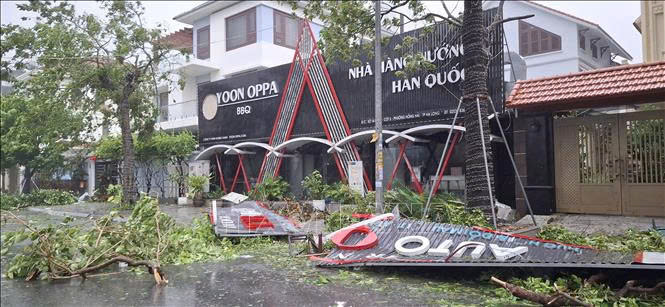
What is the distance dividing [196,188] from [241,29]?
8984mm

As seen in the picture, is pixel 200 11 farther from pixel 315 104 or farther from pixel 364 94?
pixel 364 94

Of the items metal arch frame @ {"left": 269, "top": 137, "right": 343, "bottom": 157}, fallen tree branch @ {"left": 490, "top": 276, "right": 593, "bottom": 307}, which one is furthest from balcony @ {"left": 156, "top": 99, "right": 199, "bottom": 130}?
fallen tree branch @ {"left": 490, "top": 276, "right": 593, "bottom": 307}

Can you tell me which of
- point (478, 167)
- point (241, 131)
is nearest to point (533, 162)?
point (478, 167)

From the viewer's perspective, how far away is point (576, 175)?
1251 centimetres

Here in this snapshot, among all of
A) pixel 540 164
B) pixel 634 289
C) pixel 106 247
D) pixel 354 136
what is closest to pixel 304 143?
pixel 354 136

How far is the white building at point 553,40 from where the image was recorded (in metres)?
17.5

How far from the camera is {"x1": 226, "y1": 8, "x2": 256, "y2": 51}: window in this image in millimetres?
24859

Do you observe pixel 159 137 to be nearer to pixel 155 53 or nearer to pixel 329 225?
pixel 155 53

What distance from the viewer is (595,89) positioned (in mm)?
11164

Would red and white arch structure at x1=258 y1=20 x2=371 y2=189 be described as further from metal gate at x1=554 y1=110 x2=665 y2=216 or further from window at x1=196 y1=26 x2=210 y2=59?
window at x1=196 y1=26 x2=210 y2=59

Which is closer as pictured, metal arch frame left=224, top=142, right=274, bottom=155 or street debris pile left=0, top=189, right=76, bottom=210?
metal arch frame left=224, top=142, right=274, bottom=155

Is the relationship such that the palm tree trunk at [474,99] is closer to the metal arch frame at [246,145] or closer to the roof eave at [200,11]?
the metal arch frame at [246,145]

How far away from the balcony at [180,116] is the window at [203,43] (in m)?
2.65

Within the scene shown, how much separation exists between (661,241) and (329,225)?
236 inches
